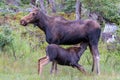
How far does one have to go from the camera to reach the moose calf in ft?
38.2

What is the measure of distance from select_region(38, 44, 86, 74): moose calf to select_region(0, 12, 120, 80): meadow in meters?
0.29

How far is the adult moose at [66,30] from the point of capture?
41.1ft

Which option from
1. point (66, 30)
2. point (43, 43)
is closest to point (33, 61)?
point (66, 30)

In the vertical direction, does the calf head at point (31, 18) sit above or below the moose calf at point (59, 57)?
above

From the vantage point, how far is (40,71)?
1173 centimetres

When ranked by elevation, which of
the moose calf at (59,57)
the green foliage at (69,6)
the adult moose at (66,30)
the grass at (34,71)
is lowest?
the green foliage at (69,6)

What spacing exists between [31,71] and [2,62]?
1502mm

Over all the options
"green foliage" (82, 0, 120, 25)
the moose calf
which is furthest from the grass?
"green foliage" (82, 0, 120, 25)

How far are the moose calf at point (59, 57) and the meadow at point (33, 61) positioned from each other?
29cm

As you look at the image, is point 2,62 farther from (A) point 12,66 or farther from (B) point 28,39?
(B) point 28,39

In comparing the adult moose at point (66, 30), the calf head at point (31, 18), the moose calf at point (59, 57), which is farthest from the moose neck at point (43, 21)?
the moose calf at point (59, 57)

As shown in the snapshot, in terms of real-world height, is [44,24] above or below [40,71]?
above

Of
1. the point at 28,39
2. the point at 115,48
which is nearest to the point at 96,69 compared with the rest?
the point at 115,48

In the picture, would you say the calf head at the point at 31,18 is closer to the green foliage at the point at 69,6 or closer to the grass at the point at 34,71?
the grass at the point at 34,71
